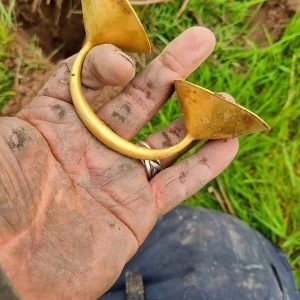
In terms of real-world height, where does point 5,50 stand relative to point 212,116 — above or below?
below

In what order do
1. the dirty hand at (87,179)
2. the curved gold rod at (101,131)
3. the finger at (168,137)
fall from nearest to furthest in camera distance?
the dirty hand at (87,179) < the curved gold rod at (101,131) < the finger at (168,137)

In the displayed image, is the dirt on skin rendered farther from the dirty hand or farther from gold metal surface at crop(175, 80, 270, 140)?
gold metal surface at crop(175, 80, 270, 140)

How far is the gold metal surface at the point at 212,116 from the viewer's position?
1500 mm

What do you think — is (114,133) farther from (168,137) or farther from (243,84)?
(243,84)

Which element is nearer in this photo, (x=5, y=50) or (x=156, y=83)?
(x=156, y=83)

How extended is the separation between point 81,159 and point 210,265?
0.60 metres

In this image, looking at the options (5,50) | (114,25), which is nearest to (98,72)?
(114,25)

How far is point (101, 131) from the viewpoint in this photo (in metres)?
1.56

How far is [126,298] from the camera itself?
1824mm

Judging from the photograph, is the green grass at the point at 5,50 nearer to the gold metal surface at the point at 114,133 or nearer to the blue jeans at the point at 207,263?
the gold metal surface at the point at 114,133

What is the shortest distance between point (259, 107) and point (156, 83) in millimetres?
612

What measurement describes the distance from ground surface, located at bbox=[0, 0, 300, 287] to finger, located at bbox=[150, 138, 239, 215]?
0.43 meters

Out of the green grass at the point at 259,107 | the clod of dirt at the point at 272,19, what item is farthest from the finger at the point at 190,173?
the clod of dirt at the point at 272,19

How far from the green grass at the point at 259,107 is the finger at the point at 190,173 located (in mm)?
427
